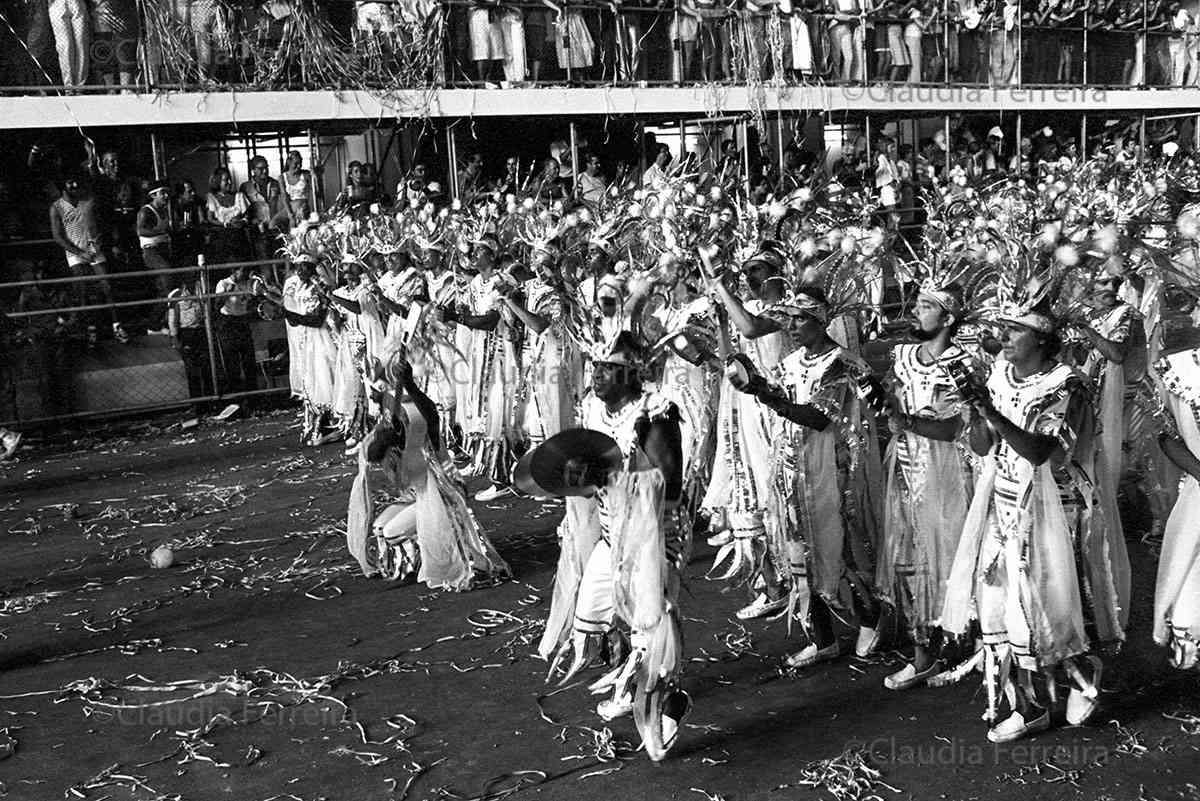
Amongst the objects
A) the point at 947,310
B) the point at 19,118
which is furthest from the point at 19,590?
the point at 19,118

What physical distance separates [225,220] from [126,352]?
2.33 meters

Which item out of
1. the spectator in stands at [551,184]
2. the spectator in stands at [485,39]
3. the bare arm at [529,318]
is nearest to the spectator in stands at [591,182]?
the spectator in stands at [551,184]

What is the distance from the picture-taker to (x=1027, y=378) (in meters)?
4.82

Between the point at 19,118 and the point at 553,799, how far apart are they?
39.7 ft

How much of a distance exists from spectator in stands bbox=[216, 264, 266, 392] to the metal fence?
0.5 inches

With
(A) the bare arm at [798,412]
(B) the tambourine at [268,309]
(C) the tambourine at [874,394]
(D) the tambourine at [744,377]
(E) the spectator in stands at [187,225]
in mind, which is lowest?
(B) the tambourine at [268,309]

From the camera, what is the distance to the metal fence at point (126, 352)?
1300 centimetres

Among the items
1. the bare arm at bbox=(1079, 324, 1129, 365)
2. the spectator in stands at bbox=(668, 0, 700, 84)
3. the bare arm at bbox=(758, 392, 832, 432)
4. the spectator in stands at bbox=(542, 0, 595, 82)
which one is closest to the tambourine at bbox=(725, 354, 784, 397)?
the bare arm at bbox=(758, 392, 832, 432)

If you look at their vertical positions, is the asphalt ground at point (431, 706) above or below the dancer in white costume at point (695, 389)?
below

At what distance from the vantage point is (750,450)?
673 cm

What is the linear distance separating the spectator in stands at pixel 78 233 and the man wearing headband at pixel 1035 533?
1131 centimetres

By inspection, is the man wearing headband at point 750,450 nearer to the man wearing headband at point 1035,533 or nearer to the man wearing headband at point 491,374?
the man wearing headband at point 1035,533

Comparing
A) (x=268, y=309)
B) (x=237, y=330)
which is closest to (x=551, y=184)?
(x=268, y=309)

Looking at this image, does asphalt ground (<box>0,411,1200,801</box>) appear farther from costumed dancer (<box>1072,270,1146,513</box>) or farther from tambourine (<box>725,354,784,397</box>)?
tambourine (<box>725,354,784,397</box>)
